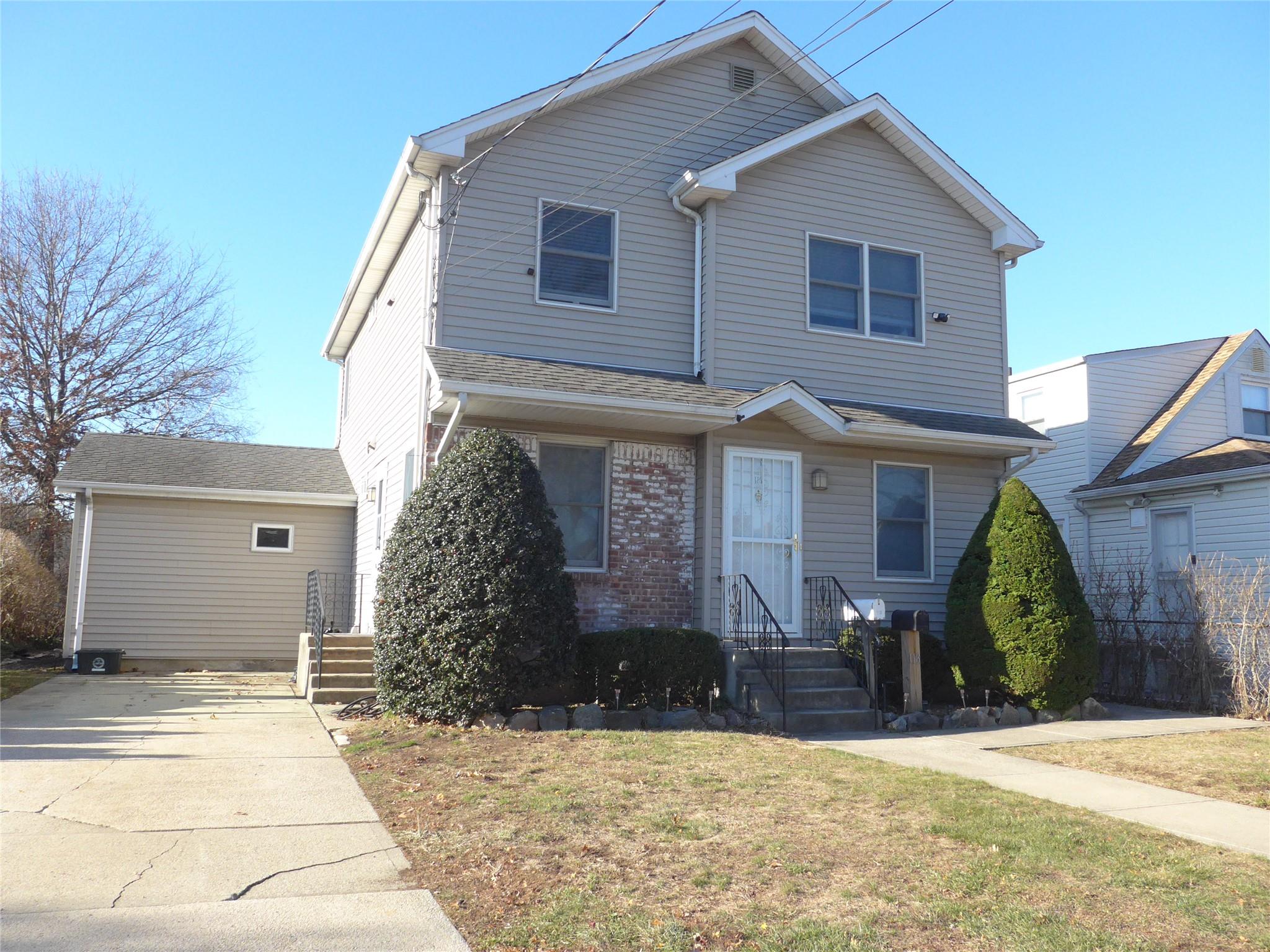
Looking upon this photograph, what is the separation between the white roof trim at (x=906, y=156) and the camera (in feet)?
42.1

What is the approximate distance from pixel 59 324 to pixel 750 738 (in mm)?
24426

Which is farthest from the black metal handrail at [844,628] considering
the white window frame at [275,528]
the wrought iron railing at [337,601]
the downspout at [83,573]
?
the downspout at [83,573]

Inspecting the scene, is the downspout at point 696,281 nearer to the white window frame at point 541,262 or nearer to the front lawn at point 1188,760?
the white window frame at point 541,262

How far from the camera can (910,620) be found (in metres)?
12.0

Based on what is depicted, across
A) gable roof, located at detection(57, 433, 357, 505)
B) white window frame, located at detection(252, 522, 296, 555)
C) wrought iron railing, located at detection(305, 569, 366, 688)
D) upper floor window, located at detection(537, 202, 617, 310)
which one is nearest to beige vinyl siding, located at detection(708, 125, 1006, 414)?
upper floor window, located at detection(537, 202, 617, 310)

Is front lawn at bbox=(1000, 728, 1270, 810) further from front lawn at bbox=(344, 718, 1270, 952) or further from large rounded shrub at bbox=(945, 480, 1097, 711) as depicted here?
front lawn at bbox=(344, 718, 1270, 952)

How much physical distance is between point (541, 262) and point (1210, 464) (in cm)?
1234

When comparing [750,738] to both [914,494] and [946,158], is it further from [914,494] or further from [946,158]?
[946,158]

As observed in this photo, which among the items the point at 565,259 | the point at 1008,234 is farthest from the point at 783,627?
the point at 1008,234

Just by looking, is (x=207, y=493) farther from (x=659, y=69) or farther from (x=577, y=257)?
(x=659, y=69)

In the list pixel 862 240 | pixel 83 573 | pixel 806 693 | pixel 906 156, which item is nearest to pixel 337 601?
pixel 83 573

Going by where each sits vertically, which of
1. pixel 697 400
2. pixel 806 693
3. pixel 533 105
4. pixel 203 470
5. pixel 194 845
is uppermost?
pixel 533 105

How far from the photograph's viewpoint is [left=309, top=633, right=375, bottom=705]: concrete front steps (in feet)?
38.7

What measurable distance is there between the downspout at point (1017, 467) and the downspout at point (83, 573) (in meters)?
13.7
